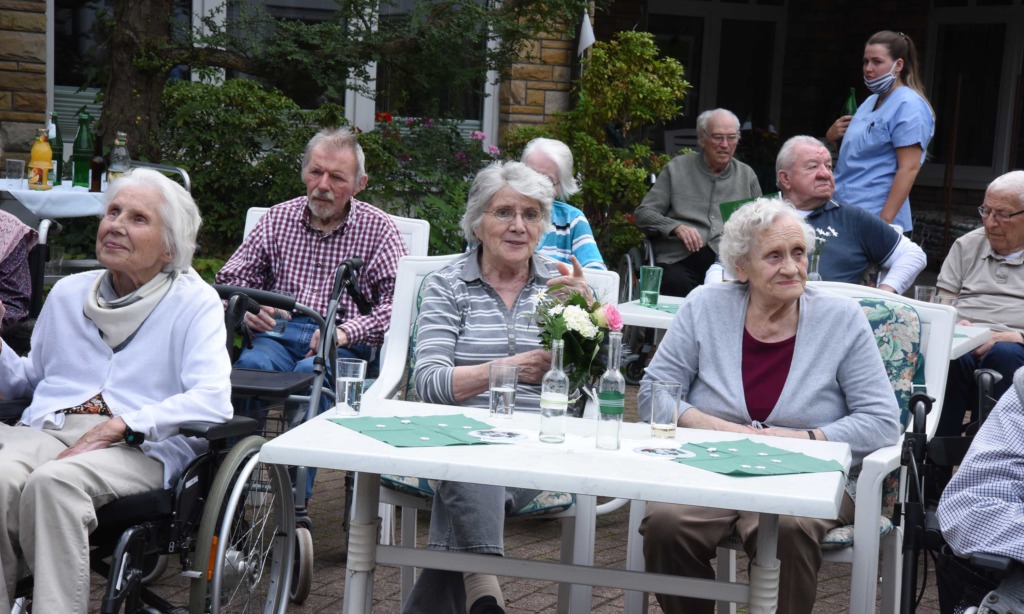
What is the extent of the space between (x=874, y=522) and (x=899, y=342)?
2.54ft

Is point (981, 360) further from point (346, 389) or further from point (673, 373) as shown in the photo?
point (346, 389)

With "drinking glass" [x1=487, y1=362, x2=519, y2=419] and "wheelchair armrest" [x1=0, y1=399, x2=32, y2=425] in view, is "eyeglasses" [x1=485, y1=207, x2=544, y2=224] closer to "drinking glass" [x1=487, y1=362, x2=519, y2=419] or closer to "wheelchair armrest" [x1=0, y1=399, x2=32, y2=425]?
"drinking glass" [x1=487, y1=362, x2=519, y2=419]

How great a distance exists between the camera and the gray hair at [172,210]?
333 centimetres

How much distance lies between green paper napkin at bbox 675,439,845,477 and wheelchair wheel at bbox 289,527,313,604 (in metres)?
Answer: 1.46

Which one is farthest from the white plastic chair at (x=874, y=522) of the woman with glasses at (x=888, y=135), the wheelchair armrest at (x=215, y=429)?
the woman with glasses at (x=888, y=135)

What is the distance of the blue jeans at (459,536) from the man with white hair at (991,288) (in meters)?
2.48

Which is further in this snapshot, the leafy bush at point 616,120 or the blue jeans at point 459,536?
the leafy bush at point 616,120

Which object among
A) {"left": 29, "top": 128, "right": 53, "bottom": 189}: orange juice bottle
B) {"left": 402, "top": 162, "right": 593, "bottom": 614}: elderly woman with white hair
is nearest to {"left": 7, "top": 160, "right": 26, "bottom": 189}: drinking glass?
{"left": 29, "top": 128, "right": 53, "bottom": 189}: orange juice bottle

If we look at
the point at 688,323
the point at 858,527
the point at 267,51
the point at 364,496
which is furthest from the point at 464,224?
the point at 267,51

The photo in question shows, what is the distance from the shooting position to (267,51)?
6.64 metres

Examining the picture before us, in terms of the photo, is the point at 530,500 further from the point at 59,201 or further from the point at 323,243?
the point at 59,201

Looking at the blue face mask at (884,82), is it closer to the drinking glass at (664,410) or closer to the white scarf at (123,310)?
the drinking glass at (664,410)

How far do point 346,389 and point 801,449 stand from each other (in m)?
1.12

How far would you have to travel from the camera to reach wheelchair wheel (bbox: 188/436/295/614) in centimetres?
293
